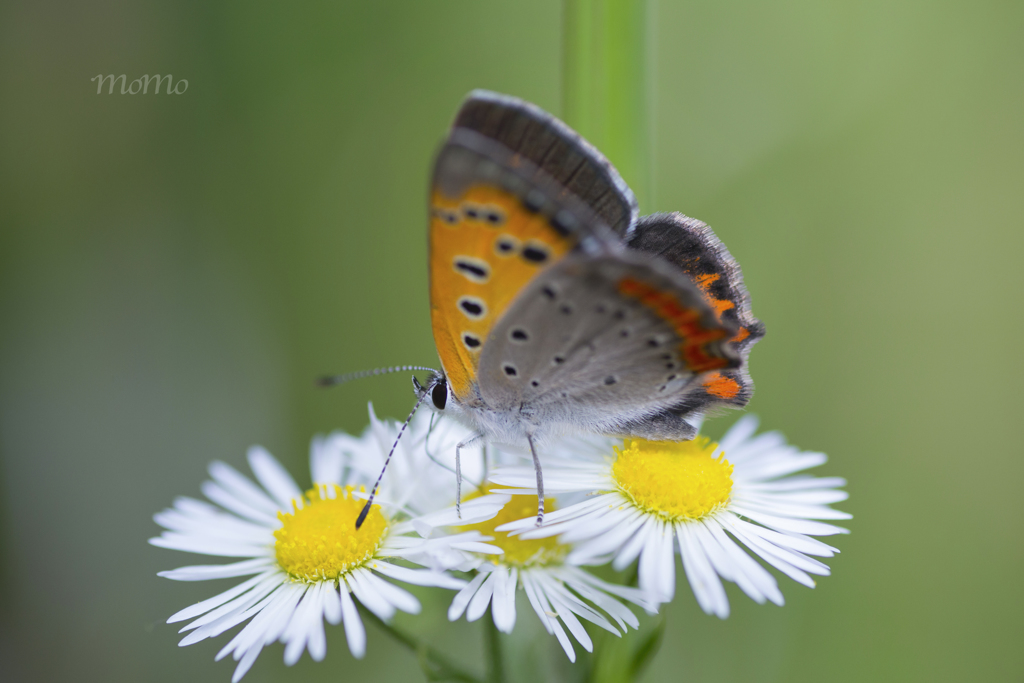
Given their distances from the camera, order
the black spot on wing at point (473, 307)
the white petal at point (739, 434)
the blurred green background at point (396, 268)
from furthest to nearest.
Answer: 1. the blurred green background at point (396, 268)
2. the white petal at point (739, 434)
3. the black spot on wing at point (473, 307)

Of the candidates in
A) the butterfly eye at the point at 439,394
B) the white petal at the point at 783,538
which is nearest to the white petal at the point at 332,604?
the butterfly eye at the point at 439,394

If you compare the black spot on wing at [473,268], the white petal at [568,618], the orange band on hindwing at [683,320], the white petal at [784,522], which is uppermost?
the black spot on wing at [473,268]

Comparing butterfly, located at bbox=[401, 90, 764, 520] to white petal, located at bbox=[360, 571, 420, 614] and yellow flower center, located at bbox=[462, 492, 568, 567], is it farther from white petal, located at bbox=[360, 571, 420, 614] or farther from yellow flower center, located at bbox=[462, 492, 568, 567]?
white petal, located at bbox=[360, 571, 420, 614]

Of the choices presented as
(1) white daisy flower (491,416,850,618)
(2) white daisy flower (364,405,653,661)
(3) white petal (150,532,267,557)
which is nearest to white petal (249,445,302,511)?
(3) white petal (150,532,267,557)

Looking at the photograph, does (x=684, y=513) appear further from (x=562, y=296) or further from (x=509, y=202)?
(x=509, y=202)

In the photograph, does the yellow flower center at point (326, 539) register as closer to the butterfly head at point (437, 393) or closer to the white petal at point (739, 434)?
the butterfly head at point (437, 393)

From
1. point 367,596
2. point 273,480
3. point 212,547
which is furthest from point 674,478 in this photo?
point 273,480
